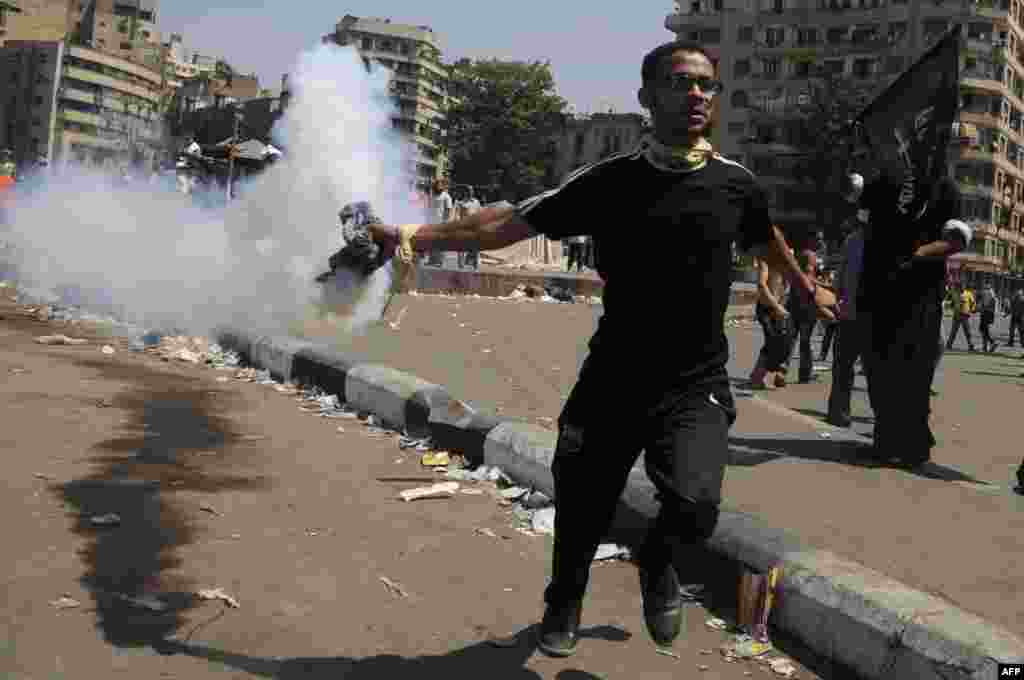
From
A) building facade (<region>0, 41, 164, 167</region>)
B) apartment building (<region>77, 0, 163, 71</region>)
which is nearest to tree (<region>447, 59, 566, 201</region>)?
building facade (<region>0, 41, 164, 167</region>)

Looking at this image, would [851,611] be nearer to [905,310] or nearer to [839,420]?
[905,310]

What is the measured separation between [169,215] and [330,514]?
14.3 metres

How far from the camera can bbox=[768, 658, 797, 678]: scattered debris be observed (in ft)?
12.7

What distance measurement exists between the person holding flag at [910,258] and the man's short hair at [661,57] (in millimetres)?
3529

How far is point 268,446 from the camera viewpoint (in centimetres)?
726

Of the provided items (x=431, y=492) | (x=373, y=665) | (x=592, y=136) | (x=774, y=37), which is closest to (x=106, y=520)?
(x=431, y=492)

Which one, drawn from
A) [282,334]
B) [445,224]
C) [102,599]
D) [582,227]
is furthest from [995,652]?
[282,334]

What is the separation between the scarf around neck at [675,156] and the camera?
354 centimetres

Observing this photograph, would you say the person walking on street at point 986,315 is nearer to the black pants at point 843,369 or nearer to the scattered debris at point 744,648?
the black pants at point 843,369

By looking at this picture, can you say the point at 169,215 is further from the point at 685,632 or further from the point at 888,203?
the point at 685,632

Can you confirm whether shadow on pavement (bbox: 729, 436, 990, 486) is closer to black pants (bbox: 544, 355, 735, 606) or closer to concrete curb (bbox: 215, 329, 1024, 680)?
concrete curb (bbox: 215, 329, 1024, 680)

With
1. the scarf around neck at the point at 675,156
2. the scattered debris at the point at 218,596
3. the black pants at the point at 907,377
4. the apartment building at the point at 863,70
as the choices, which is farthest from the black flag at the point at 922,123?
the apartment building at the point at 863,70

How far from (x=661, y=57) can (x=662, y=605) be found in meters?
1.76

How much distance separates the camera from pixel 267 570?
14.9 feet
